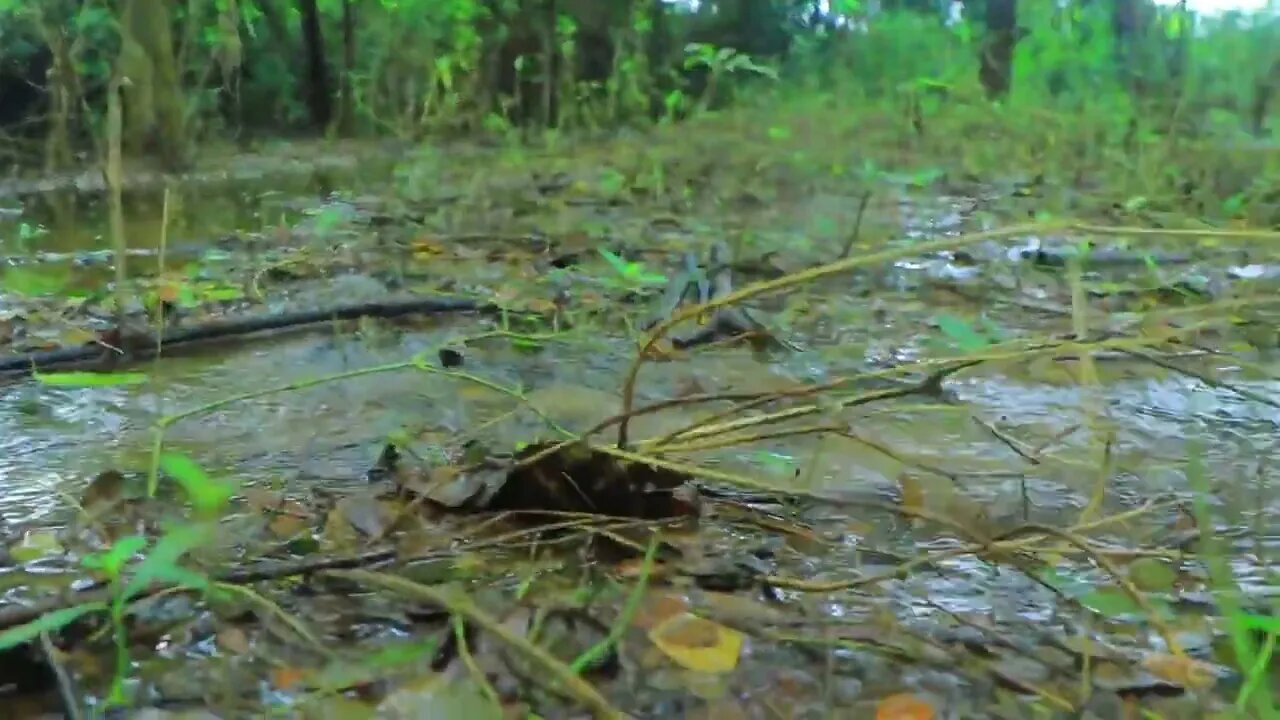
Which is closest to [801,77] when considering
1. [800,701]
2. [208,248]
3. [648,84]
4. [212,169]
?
[648,84]

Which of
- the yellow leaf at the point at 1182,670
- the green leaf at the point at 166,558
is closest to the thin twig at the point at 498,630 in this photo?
the green leaf at the point at 166,558

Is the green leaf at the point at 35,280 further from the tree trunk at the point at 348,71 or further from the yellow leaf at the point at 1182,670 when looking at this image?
the tree trunk at the point at 348,71

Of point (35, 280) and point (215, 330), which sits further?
point (35, 280)

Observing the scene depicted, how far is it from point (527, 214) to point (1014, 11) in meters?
5.38

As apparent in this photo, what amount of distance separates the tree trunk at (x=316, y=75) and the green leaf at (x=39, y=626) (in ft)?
26.3

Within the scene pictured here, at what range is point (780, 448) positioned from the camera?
1638 millimetres

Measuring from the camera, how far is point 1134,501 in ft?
4.66

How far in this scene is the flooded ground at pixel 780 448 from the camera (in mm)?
1022

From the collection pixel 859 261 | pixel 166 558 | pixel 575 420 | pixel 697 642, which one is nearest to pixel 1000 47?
pixel 575 420

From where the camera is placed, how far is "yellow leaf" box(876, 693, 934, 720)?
3.12ft

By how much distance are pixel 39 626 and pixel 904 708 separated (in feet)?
2.28

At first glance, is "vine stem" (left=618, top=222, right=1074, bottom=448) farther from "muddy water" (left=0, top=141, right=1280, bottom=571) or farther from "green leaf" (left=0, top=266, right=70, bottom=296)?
"green leaf" (left=0, top=266, right=70, bottom=296)

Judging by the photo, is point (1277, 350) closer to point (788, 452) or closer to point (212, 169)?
point (788, 452)

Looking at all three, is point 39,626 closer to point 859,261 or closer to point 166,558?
point 166,558
